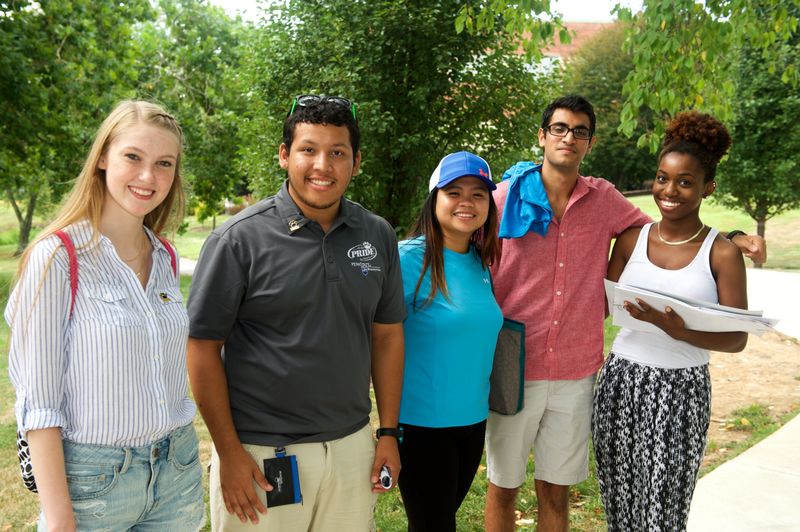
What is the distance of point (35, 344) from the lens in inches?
69.2

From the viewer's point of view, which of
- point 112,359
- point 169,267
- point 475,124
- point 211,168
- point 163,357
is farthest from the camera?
point 211,168

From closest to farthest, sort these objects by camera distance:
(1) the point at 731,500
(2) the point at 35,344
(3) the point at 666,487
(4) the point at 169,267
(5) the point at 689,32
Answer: (2) the point at 35,344
(4) the point at 169,267
(3) the point at 666,487
(1) the point at 731,500
(5) the point at 689,32

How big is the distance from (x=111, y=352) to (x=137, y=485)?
1.29 feet

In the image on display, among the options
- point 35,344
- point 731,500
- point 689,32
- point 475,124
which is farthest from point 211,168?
point 35,344

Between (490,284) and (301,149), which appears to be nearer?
(301,149)

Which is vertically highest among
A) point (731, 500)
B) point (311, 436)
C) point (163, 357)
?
point (163, 357)

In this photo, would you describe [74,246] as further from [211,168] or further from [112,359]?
[211,168]

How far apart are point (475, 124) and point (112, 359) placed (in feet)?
17.7

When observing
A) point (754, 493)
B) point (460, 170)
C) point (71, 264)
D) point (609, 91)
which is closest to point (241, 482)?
point (71, 264)

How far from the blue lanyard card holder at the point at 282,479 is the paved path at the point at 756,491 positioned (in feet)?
8.59

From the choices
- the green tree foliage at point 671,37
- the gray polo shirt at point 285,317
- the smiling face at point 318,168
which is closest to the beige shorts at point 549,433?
the gray polo shirt at point 285,317

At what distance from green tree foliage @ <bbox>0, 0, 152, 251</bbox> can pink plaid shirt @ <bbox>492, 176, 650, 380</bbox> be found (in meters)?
10.3

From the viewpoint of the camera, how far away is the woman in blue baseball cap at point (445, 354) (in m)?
2.73

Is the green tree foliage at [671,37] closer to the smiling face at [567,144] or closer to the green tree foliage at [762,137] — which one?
the smiling face at [567,144]
